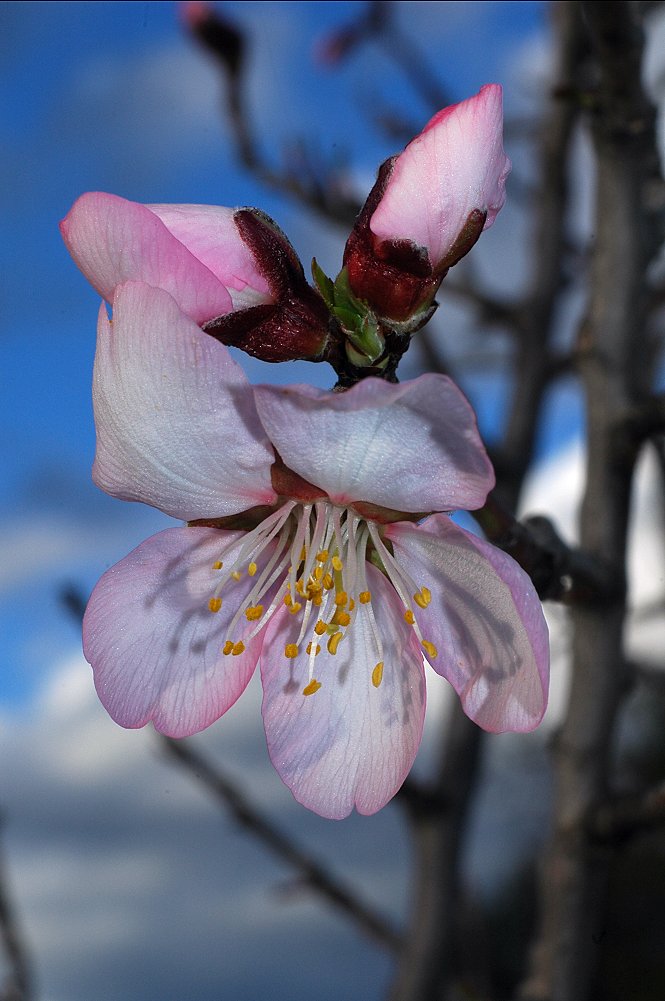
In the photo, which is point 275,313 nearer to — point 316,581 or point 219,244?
point 219,244

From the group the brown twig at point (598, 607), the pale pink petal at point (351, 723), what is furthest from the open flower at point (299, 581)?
the brown twig at point (598, 607)

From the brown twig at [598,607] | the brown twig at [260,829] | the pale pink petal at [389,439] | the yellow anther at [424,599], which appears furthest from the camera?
the brown twig at [260,829]

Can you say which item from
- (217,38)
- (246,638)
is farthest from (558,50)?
(246,638)

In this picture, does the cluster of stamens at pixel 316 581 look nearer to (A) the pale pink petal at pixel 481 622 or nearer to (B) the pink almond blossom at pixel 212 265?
(A) the pale pink petal at pixel 481 622

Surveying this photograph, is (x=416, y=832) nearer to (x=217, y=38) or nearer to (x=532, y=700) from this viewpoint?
(x=532, y=700)

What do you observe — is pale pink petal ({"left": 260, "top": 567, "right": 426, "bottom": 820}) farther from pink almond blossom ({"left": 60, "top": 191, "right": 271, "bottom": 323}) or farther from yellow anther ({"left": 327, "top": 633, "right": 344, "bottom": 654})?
pink almond blossom ({"left": 60, "top": 191, "right": 271, "bottom": 323})

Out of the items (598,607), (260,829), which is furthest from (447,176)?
(260,829)
